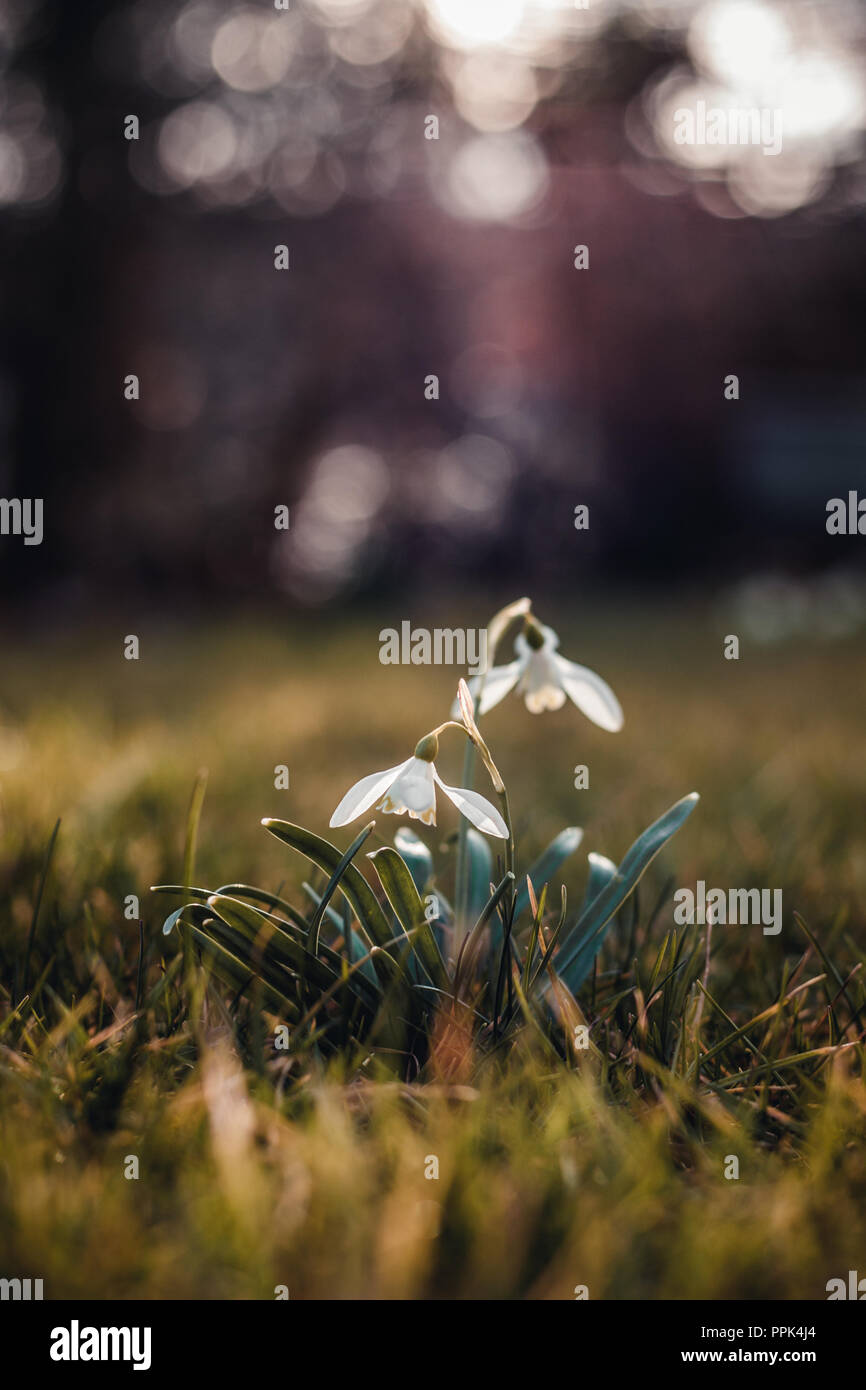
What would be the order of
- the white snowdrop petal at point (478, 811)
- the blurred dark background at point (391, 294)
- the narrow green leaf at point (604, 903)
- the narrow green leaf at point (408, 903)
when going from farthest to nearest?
the blurred dark background at point (391, 294), the narrow green leaf at point (604, 903), the narrow green leaf at point (408, 903), the white snowdrop petal at point (478, 811)

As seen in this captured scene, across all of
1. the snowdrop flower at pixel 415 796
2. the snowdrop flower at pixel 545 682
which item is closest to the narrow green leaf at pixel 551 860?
A: the snowdrop flower at pixel 545 682

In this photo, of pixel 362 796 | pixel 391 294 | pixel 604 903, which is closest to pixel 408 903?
pixel 362 796

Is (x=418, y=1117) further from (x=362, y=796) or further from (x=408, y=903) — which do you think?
(x=362, y=796)

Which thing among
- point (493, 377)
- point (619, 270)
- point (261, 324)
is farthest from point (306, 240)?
point (619, 270)

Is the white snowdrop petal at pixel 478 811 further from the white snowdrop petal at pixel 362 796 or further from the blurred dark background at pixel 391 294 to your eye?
the blurred dark background at pixel 391 294

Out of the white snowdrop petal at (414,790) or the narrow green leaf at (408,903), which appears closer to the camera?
the white snowdrop petal at (414,790)

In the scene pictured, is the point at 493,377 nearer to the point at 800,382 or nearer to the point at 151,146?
the point at 151,146
